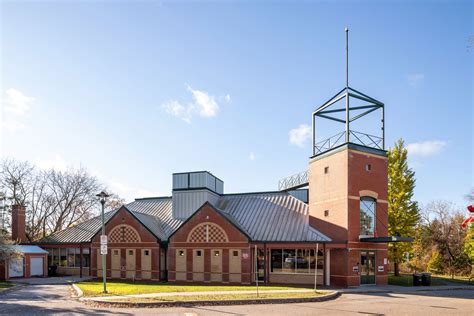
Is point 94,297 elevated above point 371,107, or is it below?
below

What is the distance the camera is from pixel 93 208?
5125cm

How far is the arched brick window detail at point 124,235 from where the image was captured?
3042 cm

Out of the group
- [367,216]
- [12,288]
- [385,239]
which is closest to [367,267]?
[385,239]

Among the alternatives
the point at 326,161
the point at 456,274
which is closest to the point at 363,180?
the point at 326,161

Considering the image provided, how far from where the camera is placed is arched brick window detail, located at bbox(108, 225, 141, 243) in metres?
30.4

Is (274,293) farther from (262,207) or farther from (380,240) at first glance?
(262,207)

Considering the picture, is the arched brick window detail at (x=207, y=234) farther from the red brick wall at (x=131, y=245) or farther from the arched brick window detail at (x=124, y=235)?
the arched brick window detail at (x=124, y=235)

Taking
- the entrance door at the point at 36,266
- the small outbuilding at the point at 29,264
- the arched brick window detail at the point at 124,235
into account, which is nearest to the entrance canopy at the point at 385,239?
the arched brick window detail at the point at 124,235

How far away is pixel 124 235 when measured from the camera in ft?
101

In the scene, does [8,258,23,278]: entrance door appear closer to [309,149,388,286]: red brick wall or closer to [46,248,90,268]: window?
[46,248,90,268]: window

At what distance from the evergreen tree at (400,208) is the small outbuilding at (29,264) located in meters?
27.9

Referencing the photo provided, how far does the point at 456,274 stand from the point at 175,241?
92.1 feet

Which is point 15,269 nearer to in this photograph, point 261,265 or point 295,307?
point 261,265

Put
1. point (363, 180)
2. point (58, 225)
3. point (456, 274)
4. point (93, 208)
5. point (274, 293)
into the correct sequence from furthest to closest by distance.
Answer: point (93, 208)
point (58, 225)
point (456, 274)
point (363, 180)
point (274, 293)
